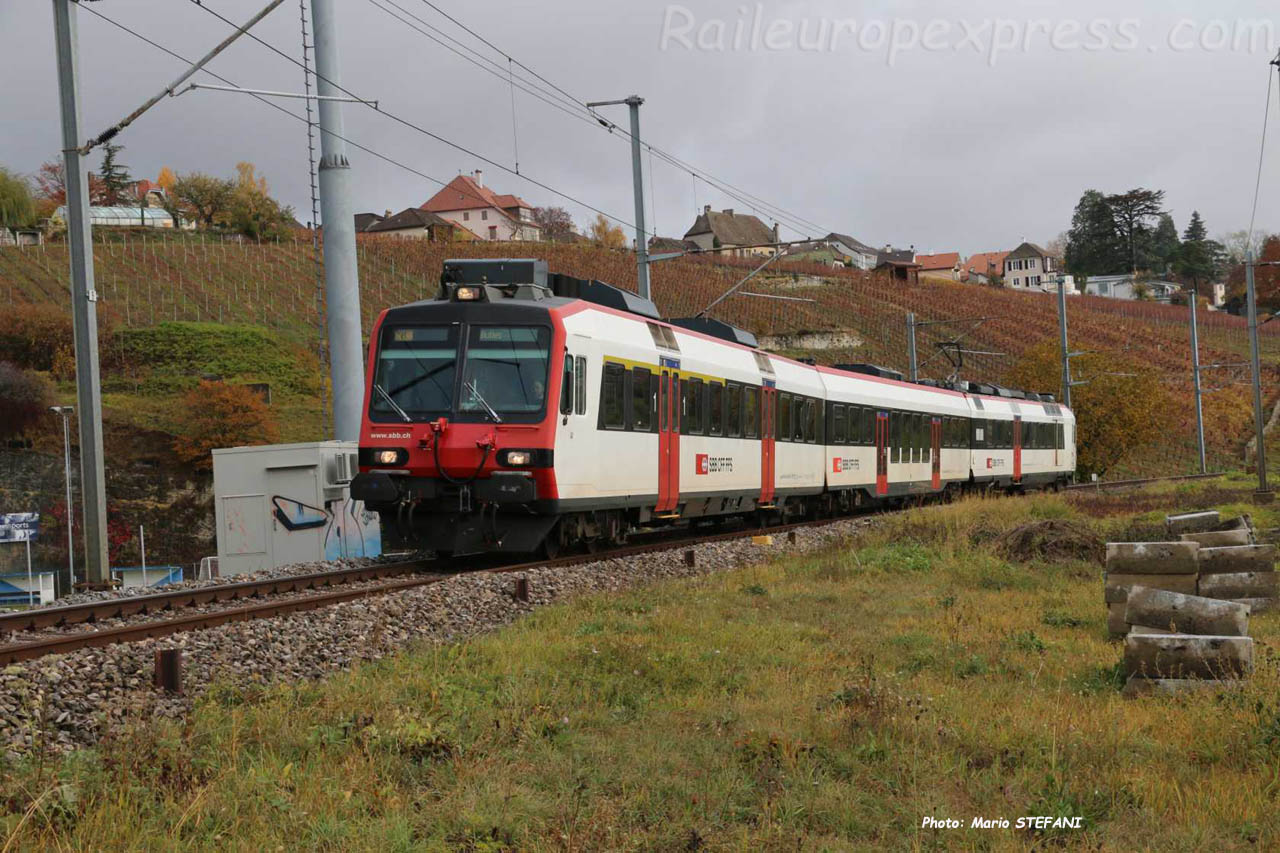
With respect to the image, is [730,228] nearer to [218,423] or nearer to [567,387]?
[218,423]

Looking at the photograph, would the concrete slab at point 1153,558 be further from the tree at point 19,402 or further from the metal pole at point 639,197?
the tree at point 19,402

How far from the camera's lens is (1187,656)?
7574 millimetres

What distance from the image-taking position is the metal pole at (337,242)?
22578 mm

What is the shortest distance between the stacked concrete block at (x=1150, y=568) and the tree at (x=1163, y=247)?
152m

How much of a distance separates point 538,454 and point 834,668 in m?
6.07

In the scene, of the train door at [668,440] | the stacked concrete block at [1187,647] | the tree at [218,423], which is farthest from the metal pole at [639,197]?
the tree at [218,423]

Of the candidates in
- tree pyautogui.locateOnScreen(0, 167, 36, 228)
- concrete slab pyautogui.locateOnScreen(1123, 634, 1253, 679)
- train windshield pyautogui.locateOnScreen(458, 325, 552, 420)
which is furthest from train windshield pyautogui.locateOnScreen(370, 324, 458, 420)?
tree pyautogui.locateOnScreen(0, 167, 36, 228)

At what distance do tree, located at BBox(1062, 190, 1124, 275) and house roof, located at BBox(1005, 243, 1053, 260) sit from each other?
12088mm

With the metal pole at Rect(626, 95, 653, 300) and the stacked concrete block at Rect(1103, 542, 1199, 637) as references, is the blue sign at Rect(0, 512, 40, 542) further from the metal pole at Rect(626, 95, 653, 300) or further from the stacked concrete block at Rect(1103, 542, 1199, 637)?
the stacked concrete block at Rect(1103, 542, 1199, 637)

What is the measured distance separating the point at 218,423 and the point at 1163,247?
136587 millimetres

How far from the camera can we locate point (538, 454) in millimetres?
14094

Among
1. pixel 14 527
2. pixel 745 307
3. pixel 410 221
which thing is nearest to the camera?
pixel 14 527

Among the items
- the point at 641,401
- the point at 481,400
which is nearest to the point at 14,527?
the point at 641,401

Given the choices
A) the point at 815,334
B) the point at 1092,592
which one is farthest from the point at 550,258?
the point at 1092,592
